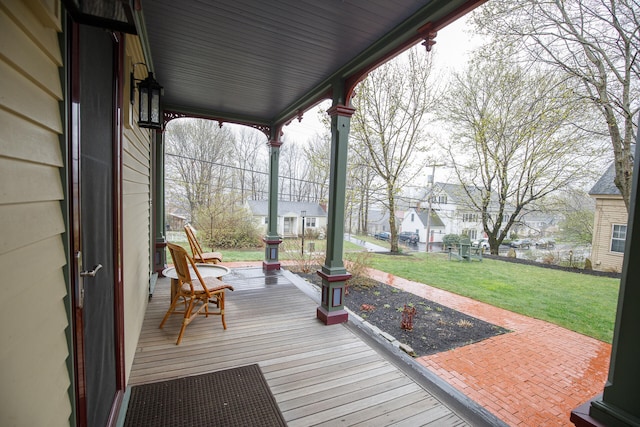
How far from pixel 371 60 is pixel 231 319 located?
123 inches

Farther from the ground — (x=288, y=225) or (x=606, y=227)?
(x=606, y=227)

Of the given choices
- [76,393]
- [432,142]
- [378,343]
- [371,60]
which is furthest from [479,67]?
[76,393]

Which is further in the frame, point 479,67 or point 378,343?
point 479,67

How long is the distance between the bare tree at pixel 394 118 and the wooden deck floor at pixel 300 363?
320 inches

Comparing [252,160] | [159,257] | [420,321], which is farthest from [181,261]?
[252,160]

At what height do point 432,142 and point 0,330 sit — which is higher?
point 432,142

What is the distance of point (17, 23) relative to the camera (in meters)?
0.67

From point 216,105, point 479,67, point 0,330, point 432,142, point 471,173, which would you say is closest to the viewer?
point 0,330

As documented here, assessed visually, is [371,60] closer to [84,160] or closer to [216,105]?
[84,160]

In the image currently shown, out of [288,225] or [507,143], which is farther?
[288,225]

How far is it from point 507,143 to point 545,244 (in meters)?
5.04

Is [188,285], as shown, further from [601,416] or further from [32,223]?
[601,416]

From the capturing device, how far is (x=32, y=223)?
0.73 meters

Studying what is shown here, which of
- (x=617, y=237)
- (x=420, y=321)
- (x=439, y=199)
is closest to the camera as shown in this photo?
(x=420, y=321)
